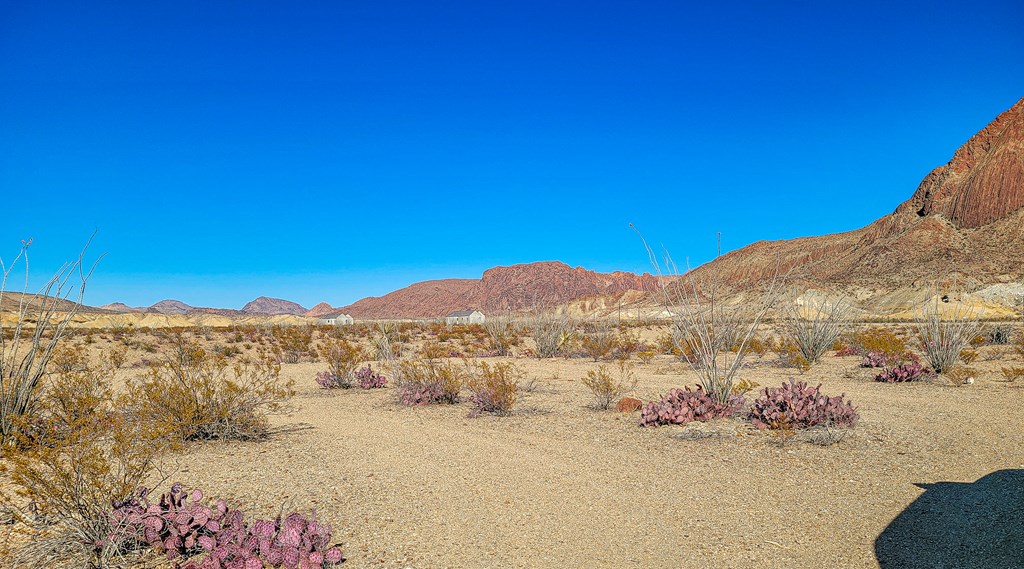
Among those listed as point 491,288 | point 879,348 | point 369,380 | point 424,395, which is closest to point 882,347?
point 879,348

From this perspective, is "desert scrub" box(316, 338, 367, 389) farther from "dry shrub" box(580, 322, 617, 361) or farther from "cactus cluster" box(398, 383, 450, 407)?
"dry shrub" box(580, 322, 617, 361)

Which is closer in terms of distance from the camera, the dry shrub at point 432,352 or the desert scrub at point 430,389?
the desert scrub at point 430,389

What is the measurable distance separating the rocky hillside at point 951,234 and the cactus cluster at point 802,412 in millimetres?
46945

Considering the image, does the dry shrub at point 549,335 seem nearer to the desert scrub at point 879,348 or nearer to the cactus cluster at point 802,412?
the desert scrub at point 879,348

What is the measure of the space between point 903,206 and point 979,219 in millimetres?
14323

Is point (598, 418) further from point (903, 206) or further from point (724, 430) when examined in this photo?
point (903, 206)

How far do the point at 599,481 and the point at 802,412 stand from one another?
129 inches

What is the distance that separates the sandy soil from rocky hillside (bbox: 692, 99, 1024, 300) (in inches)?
1869

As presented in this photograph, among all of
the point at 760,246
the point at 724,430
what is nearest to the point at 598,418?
the point at 724,430

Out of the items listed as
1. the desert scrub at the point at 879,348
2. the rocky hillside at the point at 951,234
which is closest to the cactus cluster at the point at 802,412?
the desert scrub at the point at 879,348

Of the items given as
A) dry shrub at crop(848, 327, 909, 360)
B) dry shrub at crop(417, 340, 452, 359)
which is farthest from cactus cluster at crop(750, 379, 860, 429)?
dry shrub at crop(848, 327, 909, 360)

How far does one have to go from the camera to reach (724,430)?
7.50 m

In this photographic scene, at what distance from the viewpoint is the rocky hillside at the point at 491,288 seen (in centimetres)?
16089

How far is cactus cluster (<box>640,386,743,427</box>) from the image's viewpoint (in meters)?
7.97
